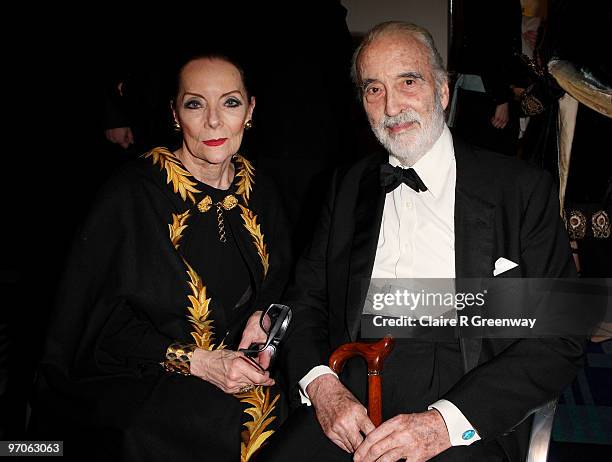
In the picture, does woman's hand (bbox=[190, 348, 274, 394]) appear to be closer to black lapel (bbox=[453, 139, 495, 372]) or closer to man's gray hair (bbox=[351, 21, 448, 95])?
A: black lapel (bbox=[453, 139, 495, 372])

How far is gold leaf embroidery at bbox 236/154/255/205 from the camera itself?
206 centimetres

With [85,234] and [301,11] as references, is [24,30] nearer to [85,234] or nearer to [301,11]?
[301,11]

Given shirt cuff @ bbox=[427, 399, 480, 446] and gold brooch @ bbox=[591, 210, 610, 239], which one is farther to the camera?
gold brooch @ bbox=[591, 210, 610, 239]

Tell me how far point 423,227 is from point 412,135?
0.87 ft

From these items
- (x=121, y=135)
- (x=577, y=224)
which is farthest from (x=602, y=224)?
(x=121, y=135)

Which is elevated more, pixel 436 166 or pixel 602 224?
pixel 436 166

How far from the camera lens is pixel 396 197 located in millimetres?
1878

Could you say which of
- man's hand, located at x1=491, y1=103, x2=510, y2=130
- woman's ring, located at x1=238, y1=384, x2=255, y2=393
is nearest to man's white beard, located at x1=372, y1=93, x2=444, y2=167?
woman's ring, located at x1=238, y1=384, x2=255, y2=393

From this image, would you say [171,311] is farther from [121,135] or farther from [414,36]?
[121,135]

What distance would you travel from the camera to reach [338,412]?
5.21ft

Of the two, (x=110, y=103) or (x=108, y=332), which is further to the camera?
(x=110, y=103)

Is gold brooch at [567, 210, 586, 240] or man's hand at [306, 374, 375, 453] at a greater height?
man's hand at [306, 374, 375, 453]

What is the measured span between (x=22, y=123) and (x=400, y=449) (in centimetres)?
423

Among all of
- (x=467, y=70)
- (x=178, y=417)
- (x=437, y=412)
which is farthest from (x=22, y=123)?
(x=437, y=412)
